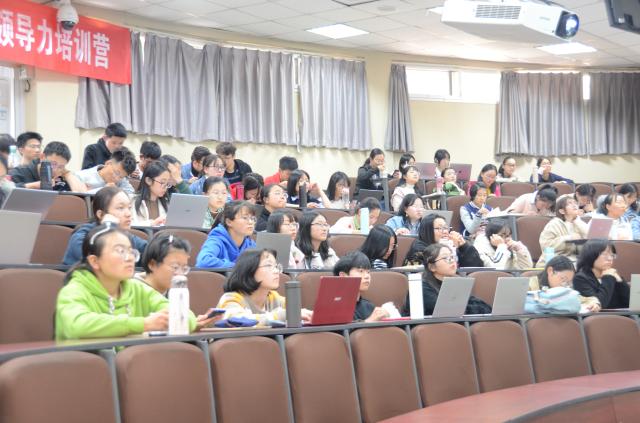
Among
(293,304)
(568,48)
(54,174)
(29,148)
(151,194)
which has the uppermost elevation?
(568,48)

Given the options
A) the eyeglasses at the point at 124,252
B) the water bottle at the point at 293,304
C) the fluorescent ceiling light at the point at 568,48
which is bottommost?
the water bottle at the point at 293,304

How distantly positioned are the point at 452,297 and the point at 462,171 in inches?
262

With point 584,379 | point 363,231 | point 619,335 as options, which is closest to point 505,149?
point 363,231

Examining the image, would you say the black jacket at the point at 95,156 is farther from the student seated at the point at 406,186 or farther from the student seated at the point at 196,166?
the student seated at the point at 406,186

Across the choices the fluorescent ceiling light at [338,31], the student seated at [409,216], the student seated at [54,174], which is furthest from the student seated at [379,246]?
the fluorescent ceiling light at [338,31]

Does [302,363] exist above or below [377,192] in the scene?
below

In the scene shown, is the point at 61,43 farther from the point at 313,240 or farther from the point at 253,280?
the point at 253,280

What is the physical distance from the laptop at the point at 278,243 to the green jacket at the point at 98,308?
1431 millimetres

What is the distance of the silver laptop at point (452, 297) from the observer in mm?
4102

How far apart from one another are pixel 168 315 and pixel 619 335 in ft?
9.32

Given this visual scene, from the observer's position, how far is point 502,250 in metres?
6.91

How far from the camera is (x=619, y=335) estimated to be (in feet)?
15.5

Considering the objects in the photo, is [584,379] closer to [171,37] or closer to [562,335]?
[562,335]

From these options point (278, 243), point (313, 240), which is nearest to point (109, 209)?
point (278, 243)
